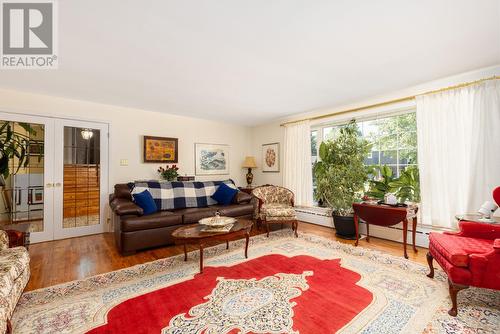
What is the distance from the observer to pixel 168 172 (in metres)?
4.53

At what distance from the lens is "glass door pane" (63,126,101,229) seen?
3748 mm

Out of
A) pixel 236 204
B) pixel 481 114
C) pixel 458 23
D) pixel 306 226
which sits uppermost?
pixel 458 23

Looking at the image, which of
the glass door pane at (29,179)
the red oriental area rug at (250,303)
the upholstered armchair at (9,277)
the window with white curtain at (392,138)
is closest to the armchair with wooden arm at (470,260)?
the red oriental area rug at (250,303)

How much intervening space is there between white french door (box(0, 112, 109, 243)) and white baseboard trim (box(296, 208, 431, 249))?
12.9ft

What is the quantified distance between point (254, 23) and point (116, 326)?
250 centimetres

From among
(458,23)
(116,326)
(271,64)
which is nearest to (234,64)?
(271,64)

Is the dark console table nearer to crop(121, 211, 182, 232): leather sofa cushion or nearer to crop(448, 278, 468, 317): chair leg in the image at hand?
crop(448, 278, 468, 317): chair leg

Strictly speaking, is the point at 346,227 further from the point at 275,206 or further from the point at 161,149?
the point at 161,149

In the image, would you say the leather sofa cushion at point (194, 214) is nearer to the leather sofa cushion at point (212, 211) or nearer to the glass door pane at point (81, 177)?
the leather sofa cushion at point (212, 211)

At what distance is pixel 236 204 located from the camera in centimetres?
429

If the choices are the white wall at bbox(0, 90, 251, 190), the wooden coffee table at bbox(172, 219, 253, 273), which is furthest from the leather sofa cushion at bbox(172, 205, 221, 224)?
the white wall at bbox(0, 90, 251, 190)

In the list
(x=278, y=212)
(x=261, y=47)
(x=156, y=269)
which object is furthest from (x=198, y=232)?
(x=261, y=47)

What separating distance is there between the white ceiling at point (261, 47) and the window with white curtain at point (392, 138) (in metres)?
0.63

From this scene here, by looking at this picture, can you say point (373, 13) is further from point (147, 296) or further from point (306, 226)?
point (306, 226)
